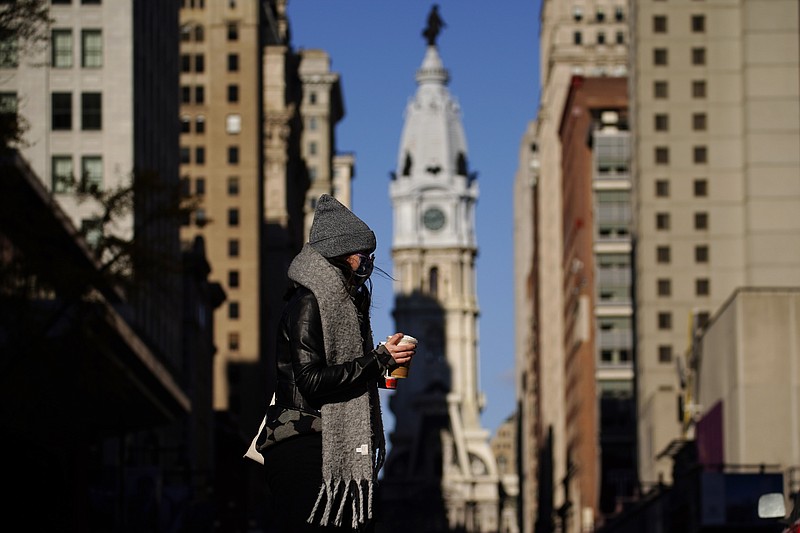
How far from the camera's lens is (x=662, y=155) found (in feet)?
429

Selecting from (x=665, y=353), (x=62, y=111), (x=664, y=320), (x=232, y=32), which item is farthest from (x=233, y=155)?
(x=62, y=111)

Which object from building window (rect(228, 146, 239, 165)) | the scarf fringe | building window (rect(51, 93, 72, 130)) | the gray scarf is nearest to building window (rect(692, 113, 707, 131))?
building window (rect(228, 146, 239, 165))

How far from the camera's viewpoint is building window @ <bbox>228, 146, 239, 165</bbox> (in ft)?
552

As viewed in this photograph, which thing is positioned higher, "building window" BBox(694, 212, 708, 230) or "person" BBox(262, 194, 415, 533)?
"building window" BBox(694, 212, 708, 230)

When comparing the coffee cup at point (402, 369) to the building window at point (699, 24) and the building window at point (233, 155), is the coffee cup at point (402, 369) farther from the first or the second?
the building window at point (233, 155)

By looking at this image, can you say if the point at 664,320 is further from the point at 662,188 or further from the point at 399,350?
the point at 399,350

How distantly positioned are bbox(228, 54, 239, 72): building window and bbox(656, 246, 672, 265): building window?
50833mm

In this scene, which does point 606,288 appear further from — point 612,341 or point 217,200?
point 217,200

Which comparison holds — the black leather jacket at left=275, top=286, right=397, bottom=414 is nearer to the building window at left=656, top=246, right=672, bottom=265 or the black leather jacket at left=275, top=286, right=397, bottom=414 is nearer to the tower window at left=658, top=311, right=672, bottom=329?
the building window at left=656, top=246, right=672, bottom=265

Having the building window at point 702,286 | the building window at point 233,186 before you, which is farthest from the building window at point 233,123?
the building window at point 702,286

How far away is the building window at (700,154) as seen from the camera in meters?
129

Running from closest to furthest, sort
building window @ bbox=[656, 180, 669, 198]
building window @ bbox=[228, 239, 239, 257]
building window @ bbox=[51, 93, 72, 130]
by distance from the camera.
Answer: building window @ bbox=[51, 93, 72, 130]
building window @ bbox=[656, 180, 669, 198]
building window @ bbox=[228, 239, 239, 257]

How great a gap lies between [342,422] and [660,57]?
400 ft

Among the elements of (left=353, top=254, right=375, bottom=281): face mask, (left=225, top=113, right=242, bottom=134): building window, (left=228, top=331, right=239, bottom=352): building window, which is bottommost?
(left=353, top=254, right=375, bottom=281): face mask
